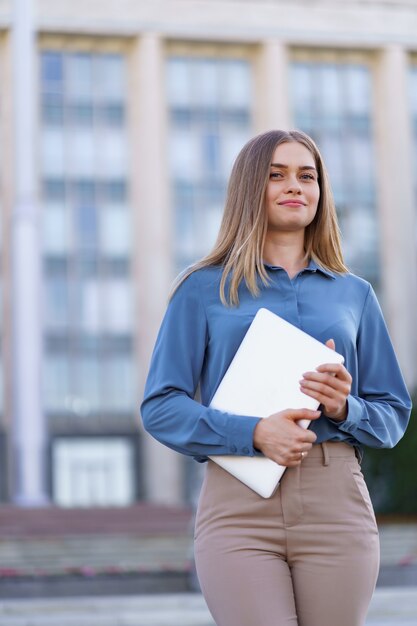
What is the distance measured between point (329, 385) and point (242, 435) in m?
0.22

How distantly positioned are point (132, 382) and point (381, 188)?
12.3 m

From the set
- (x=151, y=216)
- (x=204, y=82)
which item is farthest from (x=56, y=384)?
(x=204, y=82)

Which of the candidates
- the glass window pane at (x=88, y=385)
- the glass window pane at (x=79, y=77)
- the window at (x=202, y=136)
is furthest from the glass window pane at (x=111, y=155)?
the glass window pane at (x=88, y=385)

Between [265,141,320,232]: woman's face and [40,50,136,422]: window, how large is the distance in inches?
1506

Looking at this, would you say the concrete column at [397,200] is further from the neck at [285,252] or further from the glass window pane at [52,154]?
the neck at [285,252]

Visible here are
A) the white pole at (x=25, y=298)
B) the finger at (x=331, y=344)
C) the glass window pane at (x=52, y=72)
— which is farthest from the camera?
the glass window pane at (x=52, y=72)

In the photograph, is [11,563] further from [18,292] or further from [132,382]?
[132,382]

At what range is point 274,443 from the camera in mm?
2449

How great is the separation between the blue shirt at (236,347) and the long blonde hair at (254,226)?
4cm

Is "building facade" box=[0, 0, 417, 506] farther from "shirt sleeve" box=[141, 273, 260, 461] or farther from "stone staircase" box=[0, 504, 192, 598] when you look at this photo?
"shirt sleeve" box=[141, 273, 260, 461]

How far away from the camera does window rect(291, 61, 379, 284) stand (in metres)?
44.2

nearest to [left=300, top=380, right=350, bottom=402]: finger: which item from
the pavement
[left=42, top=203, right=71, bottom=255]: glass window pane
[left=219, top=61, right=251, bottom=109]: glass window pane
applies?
the pavement

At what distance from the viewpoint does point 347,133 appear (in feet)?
147

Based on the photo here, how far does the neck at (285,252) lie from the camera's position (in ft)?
9.11
